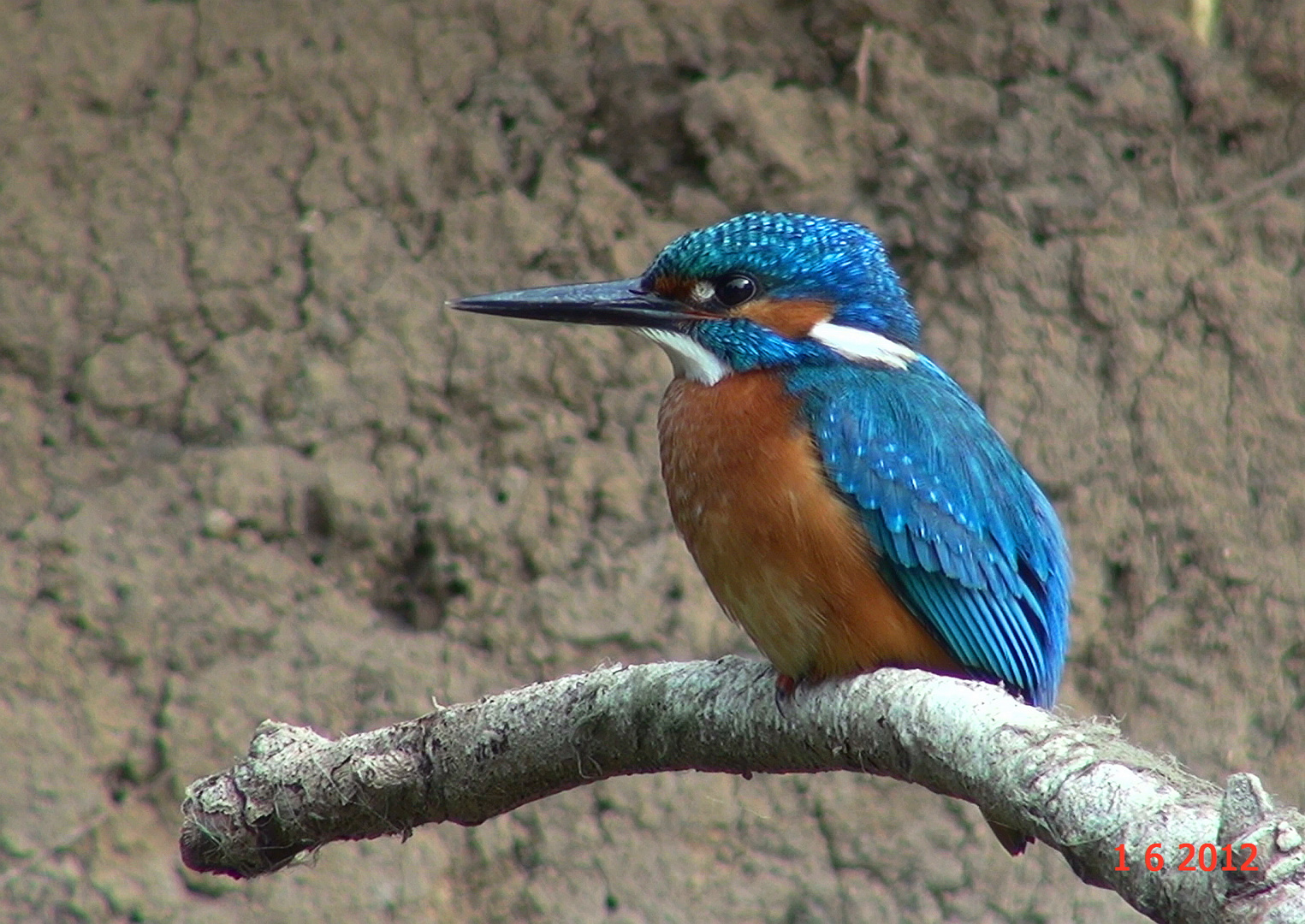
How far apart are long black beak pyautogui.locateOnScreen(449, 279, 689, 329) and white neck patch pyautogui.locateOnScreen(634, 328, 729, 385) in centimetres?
2

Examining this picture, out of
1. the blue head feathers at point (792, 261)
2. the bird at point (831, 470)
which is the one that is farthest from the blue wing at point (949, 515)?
the blue head feathers at point (792, 261)

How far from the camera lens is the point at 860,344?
280 centimetres

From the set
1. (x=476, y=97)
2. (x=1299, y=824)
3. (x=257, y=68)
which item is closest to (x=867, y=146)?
(x=476, y=97)

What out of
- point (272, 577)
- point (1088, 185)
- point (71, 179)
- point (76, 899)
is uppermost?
point (1088, 185)

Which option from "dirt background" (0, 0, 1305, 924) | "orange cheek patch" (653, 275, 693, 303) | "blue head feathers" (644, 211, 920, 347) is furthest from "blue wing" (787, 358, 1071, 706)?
"dirt background" (0, 0, 1305, 924)

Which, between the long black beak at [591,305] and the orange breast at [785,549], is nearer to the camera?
the orange breast at [785,549]

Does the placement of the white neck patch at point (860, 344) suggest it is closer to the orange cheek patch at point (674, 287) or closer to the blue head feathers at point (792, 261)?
the blue head feathers at point (792, 261)

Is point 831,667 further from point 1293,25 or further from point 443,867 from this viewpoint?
point 1293,25

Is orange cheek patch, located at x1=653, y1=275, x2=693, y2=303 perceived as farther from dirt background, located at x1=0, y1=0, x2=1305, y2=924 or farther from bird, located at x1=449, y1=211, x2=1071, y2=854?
dirt background, located at x1=0, y1=0, x2=1305, y2=924

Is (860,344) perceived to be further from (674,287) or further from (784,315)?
(674,287)

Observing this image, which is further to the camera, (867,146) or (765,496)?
(867,146)

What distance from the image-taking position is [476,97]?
416 cm

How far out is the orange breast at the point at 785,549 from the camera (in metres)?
2.42

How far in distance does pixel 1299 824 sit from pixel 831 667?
1086 mm
